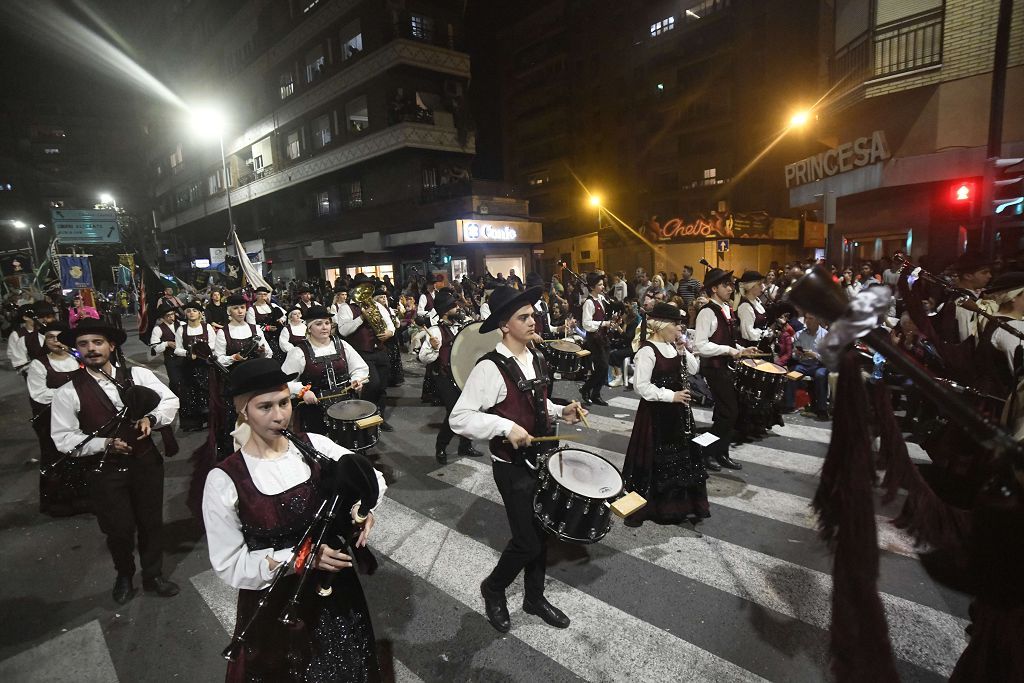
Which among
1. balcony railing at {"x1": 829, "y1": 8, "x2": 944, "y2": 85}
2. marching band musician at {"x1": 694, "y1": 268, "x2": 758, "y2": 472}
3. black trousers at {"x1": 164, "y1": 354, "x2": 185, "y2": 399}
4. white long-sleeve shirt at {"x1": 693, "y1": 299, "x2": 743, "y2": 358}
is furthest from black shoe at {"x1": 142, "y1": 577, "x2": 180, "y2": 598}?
balcony railing at {"x1": 829, "y1": 8, "x2": 944, "y2": 85}

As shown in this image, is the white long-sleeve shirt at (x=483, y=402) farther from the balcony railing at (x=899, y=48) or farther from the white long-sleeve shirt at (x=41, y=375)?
the balcony railing at (x=899, y=48)

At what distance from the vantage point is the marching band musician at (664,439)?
4898mm

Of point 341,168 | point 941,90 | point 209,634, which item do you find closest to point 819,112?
point 941,90

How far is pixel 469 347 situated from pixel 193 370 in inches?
241

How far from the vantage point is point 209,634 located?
12.0 ft

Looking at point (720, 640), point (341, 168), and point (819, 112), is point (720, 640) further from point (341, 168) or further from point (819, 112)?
point (341, 168)

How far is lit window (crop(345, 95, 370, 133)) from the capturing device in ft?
89.1

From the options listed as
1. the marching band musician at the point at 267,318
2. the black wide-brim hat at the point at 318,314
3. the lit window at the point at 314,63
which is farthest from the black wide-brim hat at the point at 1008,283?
the lit window at the point at 314,63

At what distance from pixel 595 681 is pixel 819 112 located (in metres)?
20.9

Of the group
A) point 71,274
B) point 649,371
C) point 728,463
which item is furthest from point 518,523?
point 71,274

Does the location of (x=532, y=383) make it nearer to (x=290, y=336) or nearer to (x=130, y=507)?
(x=130, y=507)

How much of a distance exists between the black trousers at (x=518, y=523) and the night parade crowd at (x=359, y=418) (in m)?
0.01

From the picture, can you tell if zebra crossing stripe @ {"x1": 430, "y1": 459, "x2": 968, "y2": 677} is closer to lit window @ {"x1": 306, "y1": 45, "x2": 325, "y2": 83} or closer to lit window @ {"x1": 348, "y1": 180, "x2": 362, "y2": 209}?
lit window @ {"x1": 348, "y1": 180, "x2": 362, "y2": 209}

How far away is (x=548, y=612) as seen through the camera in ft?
11.8
